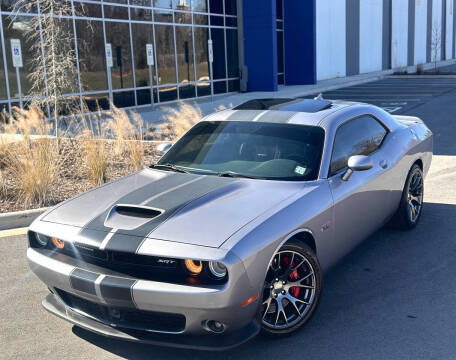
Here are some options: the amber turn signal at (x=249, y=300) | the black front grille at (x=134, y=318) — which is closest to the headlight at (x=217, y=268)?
the amber turn signal at (x=249, y=300)

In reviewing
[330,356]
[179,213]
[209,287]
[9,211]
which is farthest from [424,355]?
[9,211]

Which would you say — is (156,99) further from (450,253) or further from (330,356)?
(330,356)

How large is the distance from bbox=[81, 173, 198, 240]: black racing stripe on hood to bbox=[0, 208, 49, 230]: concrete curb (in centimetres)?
308

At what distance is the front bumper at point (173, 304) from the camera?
3.26m

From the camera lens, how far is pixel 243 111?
534cm

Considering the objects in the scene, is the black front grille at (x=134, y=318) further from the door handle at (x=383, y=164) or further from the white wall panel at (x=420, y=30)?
the white wall panel at (x=420, y=30)

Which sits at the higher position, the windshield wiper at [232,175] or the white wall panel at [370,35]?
the white wall panel at [370,35]

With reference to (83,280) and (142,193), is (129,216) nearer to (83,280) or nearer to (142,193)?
(142,193)

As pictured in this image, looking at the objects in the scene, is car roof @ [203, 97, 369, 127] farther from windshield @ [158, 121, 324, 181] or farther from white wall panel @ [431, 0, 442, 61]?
white wall panel @ [431, 0, 442, 61]

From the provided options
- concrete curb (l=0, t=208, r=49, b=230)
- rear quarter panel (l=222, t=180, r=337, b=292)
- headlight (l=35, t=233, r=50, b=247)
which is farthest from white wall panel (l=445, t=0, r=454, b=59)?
headlight (l=35, t=233, r=50, b=247)

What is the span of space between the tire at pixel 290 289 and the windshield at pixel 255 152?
30.0 inches

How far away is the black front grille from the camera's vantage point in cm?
337

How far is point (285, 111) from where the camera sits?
16.9 feet

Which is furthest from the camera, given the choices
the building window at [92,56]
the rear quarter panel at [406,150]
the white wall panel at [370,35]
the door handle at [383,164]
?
the white wall panel at [370,35]
